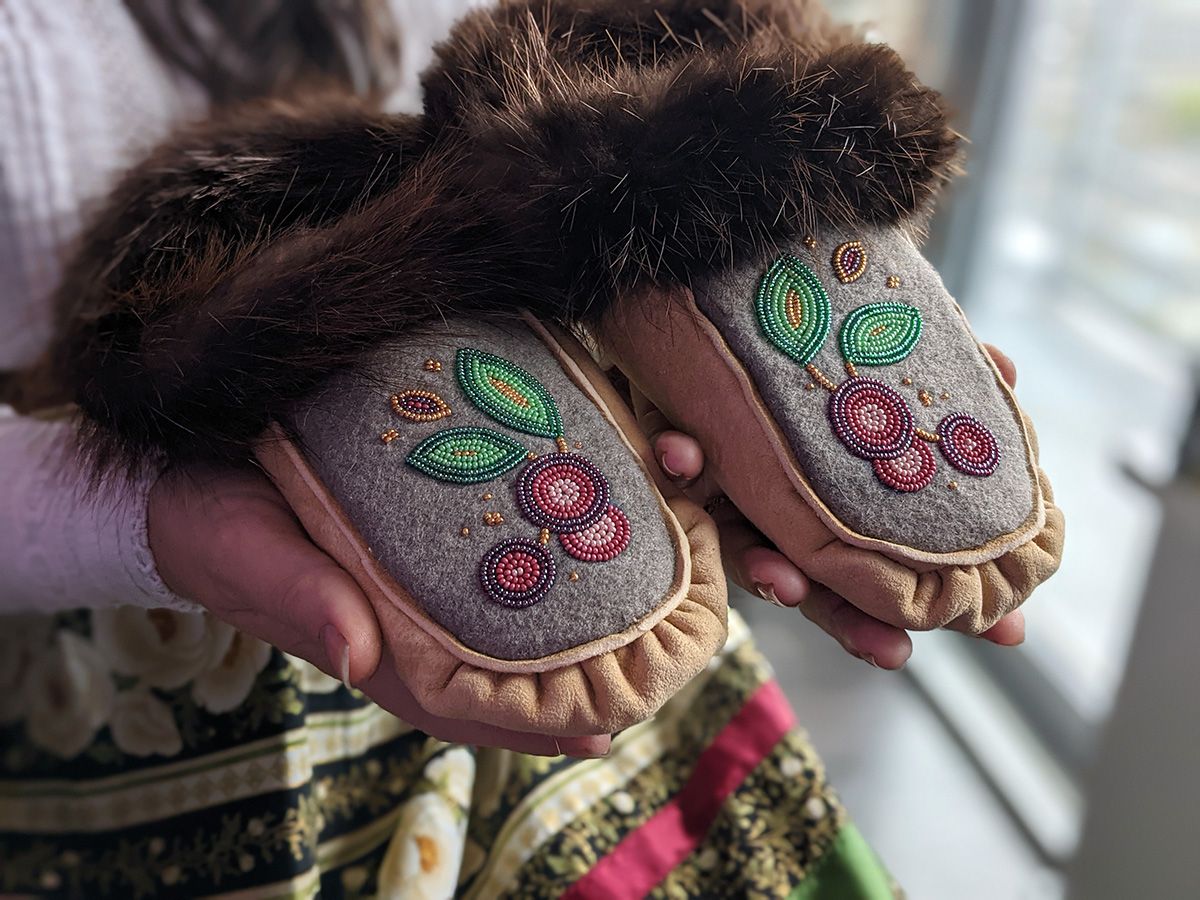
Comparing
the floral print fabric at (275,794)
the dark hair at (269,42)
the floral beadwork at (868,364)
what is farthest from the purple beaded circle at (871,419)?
the dark hair at (269,42)

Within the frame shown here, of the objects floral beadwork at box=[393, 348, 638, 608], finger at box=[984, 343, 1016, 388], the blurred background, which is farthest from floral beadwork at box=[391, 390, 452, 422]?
the blurred background

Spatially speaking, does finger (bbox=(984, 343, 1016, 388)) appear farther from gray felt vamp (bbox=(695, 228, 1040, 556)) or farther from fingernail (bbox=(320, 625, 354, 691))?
fingernail (bbox=(320, 625, 354, 691))

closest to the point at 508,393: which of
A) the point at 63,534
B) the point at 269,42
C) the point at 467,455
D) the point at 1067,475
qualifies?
the point at 467,455

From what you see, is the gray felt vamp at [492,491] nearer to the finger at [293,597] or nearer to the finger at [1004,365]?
the finger at [293,597]

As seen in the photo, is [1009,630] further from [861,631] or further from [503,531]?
[503,531]

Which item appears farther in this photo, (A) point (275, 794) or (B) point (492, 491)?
(A) point (275, 794)
